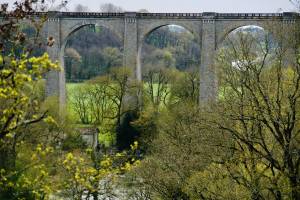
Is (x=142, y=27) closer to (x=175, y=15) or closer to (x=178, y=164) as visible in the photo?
(x=175, y=15)

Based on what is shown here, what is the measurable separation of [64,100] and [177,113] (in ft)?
42.3

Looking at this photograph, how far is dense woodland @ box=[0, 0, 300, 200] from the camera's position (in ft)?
18.7

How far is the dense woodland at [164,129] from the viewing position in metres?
5.71

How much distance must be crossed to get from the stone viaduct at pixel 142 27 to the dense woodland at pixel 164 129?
1.61 metres

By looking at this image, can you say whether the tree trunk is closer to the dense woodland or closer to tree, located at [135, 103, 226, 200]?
the dense woodland

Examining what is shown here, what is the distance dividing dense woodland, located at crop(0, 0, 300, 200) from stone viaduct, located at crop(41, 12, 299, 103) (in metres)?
1.61

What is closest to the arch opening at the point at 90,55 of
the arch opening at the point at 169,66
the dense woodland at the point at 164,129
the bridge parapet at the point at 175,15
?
the arch opening at the point at 169,66

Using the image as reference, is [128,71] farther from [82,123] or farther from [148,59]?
[148,59]

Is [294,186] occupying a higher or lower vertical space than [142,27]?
lower

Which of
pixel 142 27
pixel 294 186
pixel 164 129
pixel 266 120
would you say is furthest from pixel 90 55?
pixel 294 186

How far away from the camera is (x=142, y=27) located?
3759 centimetres

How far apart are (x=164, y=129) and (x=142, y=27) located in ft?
46.2

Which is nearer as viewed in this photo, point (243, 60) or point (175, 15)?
point (243, 60)

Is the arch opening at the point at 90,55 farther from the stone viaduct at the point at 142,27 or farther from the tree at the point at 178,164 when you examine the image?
the tree at the point at 178,164
